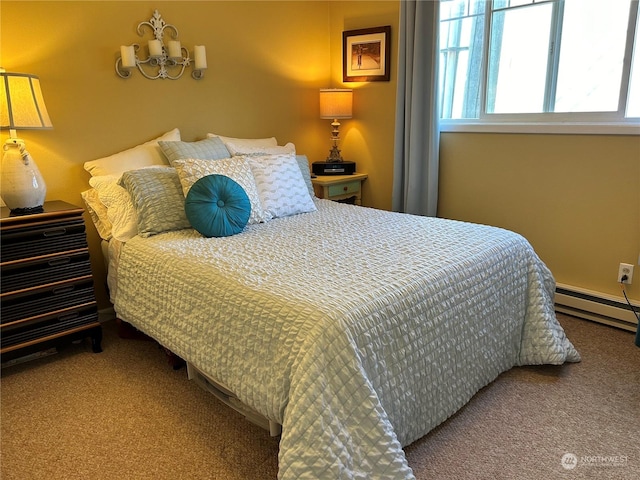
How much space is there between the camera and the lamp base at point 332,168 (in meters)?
3.57

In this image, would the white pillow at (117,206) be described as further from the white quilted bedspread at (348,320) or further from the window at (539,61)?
the window at (539,61)

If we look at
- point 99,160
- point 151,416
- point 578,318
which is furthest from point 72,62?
point 578,318

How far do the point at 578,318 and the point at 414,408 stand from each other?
165 centimetres

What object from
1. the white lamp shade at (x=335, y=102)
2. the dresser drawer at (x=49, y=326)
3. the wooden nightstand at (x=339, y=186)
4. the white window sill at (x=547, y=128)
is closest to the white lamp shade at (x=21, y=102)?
the dresser drawer at (x=49, y=326)

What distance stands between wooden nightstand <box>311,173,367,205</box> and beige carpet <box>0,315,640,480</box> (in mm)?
1694

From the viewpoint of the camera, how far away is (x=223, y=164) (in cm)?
248

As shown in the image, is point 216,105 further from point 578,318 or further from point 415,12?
point 578,318

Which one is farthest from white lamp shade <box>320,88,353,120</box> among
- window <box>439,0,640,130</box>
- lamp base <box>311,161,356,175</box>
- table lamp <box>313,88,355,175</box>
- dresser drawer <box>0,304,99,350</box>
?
dresser drawer <box>0,304,99,350</box>

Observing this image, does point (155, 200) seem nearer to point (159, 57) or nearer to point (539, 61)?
point (159, 57)

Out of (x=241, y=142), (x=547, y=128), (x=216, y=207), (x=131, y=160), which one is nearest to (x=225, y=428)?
(x=216, y=207)

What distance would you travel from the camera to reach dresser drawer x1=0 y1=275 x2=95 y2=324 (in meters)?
2.13

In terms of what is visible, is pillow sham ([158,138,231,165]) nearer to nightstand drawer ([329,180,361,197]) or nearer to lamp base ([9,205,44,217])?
lamp base ([9,205,44,217])

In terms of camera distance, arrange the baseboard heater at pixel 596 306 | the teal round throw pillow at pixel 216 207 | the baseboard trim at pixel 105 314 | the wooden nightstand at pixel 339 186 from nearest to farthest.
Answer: the teal round throw pillow at pixel 216 207, the baseboard heater at pixel 596 306, the baseboard trim at pixel 105 314, the wooden nightstand at pixel 339 186

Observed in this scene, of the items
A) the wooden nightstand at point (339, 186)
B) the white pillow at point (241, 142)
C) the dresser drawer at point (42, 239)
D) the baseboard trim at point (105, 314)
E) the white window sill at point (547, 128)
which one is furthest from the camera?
the wooden nightstand at point (339, 186)
